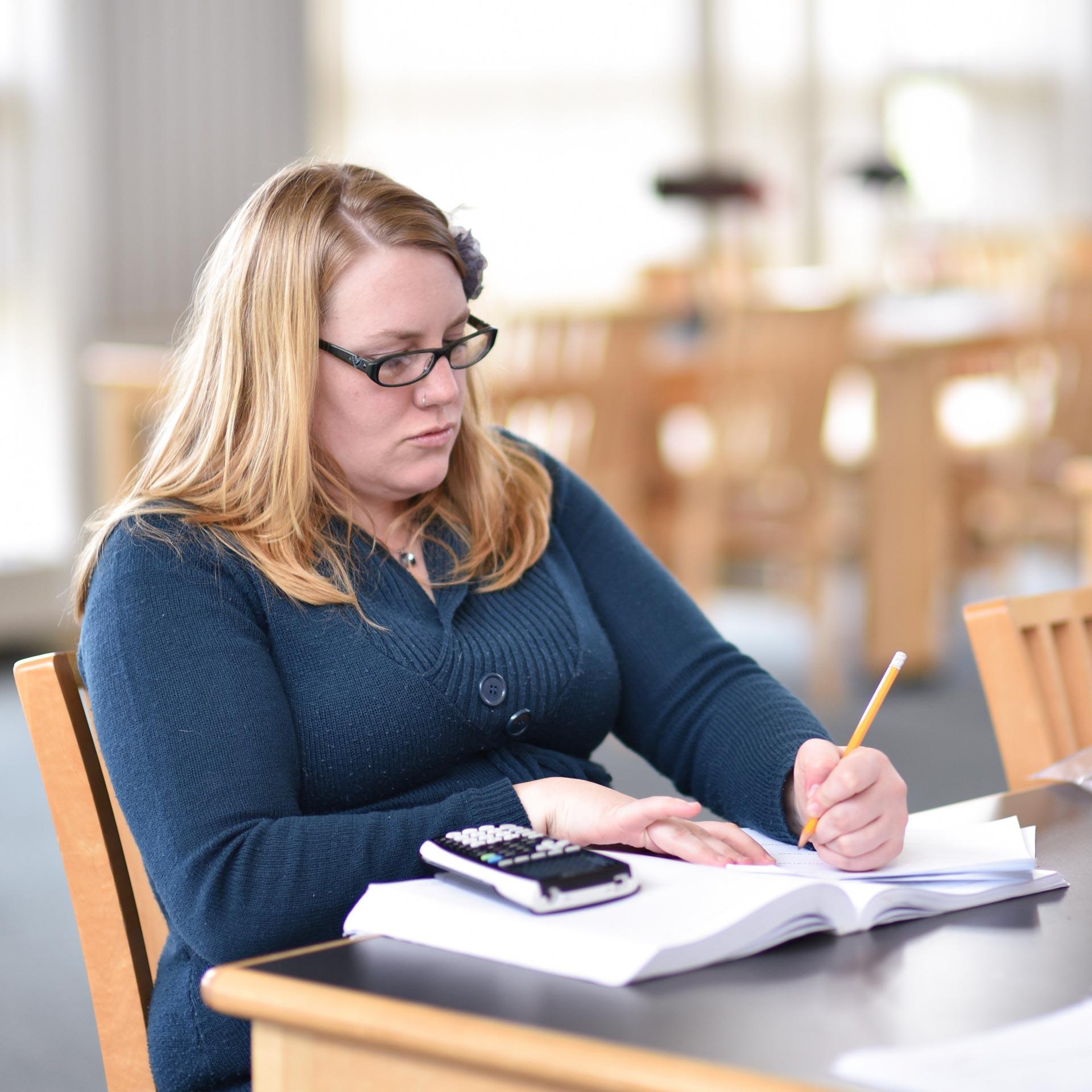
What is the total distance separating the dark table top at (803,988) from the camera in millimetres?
646

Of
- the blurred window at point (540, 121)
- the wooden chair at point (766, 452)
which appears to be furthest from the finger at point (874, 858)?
the blurred window at point (540, 121)

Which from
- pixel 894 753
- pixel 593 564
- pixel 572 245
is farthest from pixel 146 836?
pixel 572 245

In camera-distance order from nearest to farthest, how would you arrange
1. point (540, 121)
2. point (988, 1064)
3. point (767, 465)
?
point (988, 1064)
point (767, 465)
point (540, 121)

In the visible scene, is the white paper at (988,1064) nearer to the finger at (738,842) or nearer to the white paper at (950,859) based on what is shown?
the white paper at (950,859)

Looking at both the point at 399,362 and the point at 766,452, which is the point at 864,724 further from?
the point at 766,452

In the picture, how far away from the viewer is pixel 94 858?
1.02m

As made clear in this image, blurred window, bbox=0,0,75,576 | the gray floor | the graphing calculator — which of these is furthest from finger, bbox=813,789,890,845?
blurred window, bbox=0,0,75,576

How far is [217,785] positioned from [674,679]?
45 cm

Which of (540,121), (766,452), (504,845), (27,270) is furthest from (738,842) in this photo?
(540,121)

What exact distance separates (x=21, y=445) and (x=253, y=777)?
3.73 meters

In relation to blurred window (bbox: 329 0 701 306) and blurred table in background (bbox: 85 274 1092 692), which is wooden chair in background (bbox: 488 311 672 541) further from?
blurred window (bbox: 329 0 701 306)

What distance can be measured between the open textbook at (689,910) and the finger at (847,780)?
4cm

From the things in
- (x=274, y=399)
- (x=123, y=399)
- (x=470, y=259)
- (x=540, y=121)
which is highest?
(x=540, y=121)

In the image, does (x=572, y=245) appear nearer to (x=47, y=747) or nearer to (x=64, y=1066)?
(x=64, y=1066)
